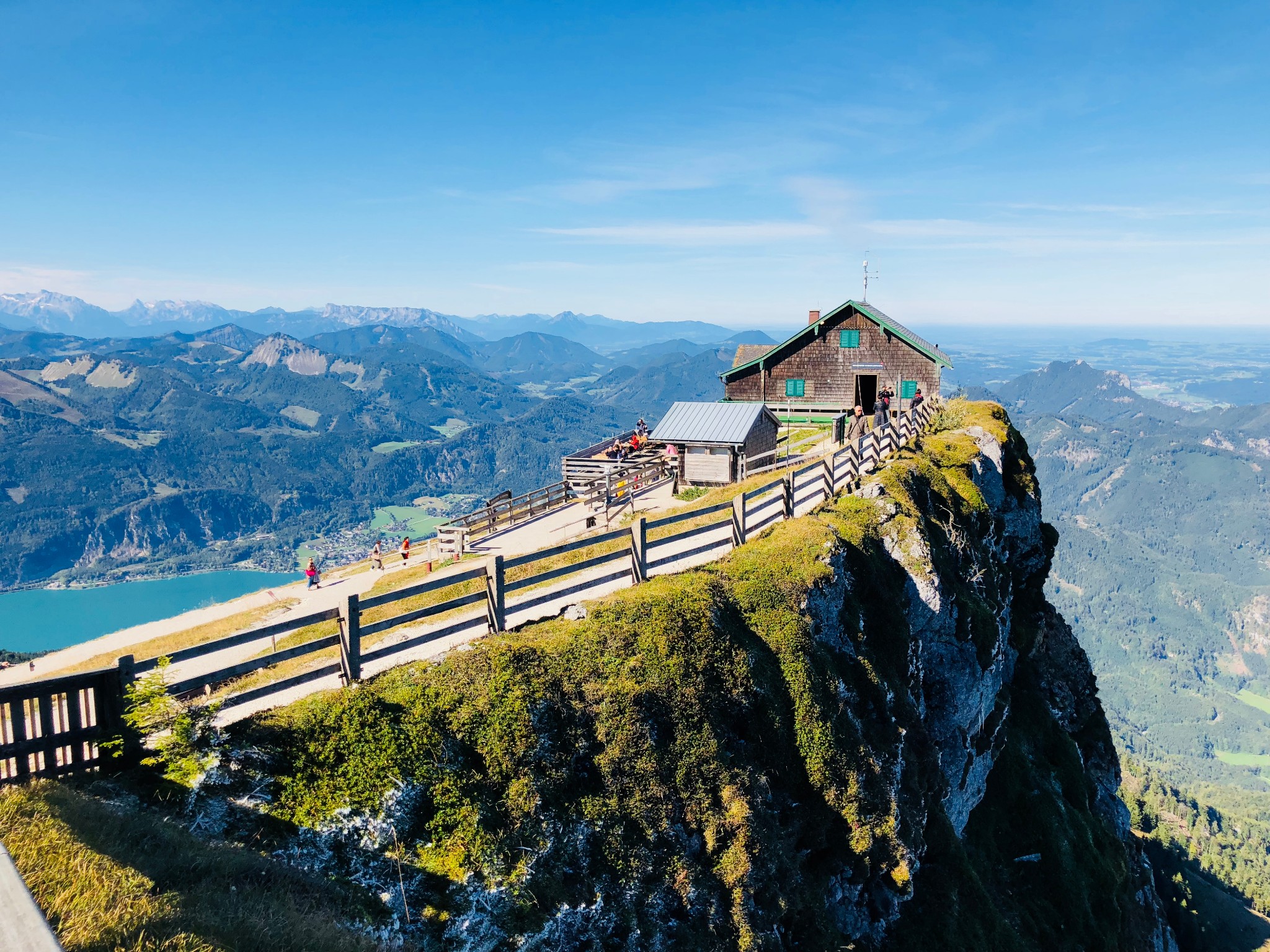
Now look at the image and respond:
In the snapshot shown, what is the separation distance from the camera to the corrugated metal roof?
30344mm

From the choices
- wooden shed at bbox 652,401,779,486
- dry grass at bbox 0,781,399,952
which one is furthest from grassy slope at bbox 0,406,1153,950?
wooden shed at bbox 652,401,779,486

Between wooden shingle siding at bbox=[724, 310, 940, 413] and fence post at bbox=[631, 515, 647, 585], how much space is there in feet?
112

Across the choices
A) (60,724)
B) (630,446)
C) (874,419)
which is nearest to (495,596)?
(60,724)

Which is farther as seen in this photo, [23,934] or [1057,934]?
[1057,934]

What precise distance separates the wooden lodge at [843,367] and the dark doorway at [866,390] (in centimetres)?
4

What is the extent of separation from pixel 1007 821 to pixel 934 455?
13314 millimetres

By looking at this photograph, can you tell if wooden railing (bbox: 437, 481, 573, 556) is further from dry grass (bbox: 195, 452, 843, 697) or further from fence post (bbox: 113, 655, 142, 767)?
fence post (bbox: 113, 655, 142, 767)

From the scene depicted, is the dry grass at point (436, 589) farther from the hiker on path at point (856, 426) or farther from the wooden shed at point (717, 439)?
the hiker on path at point (856, 426)

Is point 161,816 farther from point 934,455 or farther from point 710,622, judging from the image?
point 934,455

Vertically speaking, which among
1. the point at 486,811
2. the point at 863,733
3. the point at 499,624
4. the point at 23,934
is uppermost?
the point at 23,934

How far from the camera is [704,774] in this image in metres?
11.6

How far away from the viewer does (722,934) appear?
10742mm

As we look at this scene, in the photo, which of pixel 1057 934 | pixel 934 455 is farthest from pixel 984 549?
pixel 1057 934

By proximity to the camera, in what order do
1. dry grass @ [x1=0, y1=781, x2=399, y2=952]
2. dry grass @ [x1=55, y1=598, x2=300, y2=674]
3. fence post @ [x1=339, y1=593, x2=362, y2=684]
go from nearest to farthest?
dry grass @ [x1=0, y1=781, x2=399, y2=952] < fence post @ [x1=339, y1=593, x2=362, y2=684] < dry grass @ [x1=55, y1=598, x2=300, y2=674]
